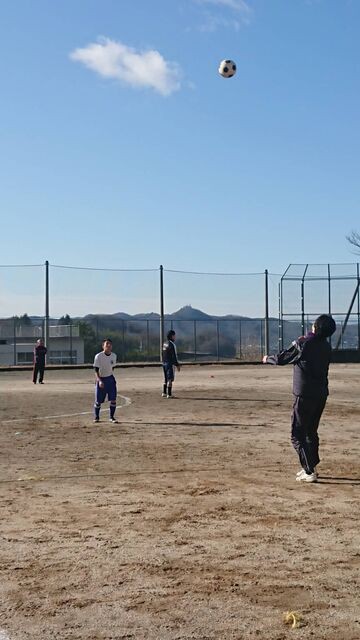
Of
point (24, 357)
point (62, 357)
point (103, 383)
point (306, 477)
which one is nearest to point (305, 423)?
point (306, 477)

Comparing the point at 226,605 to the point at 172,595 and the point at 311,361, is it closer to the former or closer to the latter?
the point at 172,595

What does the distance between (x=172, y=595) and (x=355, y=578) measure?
4.48 ft

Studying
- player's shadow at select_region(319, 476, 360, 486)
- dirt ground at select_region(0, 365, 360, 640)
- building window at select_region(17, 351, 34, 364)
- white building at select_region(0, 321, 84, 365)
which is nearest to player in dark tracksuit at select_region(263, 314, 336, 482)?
player's shadow at select_region(319, 476, 360, 486)

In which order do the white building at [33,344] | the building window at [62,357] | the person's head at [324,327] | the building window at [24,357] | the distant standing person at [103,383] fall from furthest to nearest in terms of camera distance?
the building window at [24,357], the white building at [33,344], the building window at [62,357], the distant standing person at [103,383], the person's head at [324,327]

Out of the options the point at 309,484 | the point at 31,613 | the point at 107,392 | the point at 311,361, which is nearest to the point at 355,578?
the point at 31,613

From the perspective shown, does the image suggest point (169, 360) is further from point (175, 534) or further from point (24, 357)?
point (24, 357)

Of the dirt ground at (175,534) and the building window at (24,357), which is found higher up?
the building window at (24,357)

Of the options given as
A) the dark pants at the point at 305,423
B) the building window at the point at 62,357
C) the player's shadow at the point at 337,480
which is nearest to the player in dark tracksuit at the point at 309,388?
the dark pants at the point at 305,423

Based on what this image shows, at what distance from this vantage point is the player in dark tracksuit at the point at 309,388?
31.3 ft

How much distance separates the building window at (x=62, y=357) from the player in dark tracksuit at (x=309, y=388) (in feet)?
99.9

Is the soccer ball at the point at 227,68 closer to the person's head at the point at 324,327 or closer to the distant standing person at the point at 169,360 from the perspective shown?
the distant standing person at the point at 169,360

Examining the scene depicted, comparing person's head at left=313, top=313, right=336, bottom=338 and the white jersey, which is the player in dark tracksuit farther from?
the white jersey

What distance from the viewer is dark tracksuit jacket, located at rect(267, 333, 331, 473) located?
31.4ft

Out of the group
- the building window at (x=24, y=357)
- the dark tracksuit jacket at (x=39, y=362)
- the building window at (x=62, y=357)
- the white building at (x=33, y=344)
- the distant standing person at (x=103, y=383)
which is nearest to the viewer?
the distant standing person at (x=103, y=383)
